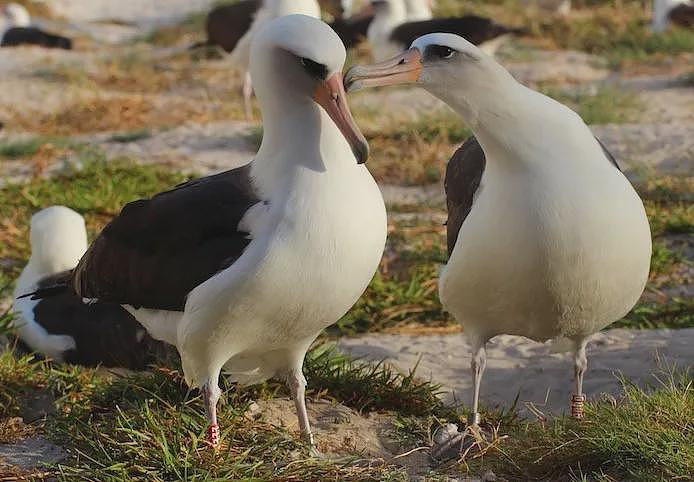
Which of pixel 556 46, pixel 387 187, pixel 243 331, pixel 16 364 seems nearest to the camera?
pixel 243 331

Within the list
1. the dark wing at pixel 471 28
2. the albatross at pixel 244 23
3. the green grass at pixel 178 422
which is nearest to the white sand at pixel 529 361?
the green grass at pixel 178 422

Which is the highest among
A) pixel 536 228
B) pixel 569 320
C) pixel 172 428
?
pixel 536 228

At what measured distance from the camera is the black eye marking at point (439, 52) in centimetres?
354

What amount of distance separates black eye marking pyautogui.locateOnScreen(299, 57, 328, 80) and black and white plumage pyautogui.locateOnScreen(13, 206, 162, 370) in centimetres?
191

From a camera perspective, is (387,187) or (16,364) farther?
(387,187)

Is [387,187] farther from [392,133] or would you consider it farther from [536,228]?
[536,228]

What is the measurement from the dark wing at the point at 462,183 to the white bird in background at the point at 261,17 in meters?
6.19

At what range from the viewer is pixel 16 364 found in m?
4.59

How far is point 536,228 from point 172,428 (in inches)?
46.4

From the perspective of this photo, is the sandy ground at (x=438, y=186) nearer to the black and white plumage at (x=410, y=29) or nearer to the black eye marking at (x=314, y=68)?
the black and white plumage at (x=410, y=29)

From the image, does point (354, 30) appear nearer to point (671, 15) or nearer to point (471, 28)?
point (471, 28)

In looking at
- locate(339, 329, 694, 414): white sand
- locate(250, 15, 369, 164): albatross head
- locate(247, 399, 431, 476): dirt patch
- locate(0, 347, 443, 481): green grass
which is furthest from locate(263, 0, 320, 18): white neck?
locate(250, 15, 369, 164): albatross head

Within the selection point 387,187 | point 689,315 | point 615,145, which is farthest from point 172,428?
point 615,145

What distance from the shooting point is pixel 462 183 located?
13.5ft
